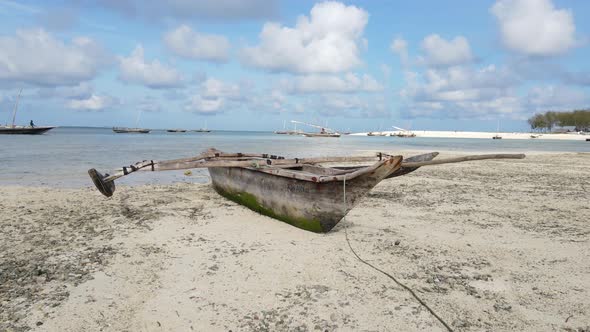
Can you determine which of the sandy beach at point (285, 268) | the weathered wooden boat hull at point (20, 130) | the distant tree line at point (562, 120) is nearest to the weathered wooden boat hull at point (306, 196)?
the sandy beach at point (285, 268)

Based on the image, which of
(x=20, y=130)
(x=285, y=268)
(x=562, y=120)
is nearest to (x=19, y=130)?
(x=20, y=130)

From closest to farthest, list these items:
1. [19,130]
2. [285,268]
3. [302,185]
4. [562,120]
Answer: [285,268] < [302,185] < [19,130] < [562,120]

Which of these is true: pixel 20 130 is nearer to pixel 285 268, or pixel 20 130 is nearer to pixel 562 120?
pixel 285 268

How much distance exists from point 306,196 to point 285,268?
4.52ft

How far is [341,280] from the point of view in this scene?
167 inches

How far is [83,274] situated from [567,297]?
494 cm

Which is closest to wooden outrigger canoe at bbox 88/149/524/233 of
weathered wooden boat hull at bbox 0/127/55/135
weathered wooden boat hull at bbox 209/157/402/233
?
weathered wooden boat hull at bbox 209/157/402/233

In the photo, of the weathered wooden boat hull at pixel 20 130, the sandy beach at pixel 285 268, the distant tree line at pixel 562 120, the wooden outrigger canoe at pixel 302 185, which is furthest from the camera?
the distant tree line at pixel 562 120

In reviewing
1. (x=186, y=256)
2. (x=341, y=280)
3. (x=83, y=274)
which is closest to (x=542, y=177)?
(x=341, y=280)

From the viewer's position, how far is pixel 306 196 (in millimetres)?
5688

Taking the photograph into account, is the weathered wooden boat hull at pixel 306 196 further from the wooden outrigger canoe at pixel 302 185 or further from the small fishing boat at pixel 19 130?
the small fishing boat at pixel 19 130

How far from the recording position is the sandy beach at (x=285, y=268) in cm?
343

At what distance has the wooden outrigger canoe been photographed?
5113 mm

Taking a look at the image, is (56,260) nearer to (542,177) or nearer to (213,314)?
(213,314)
